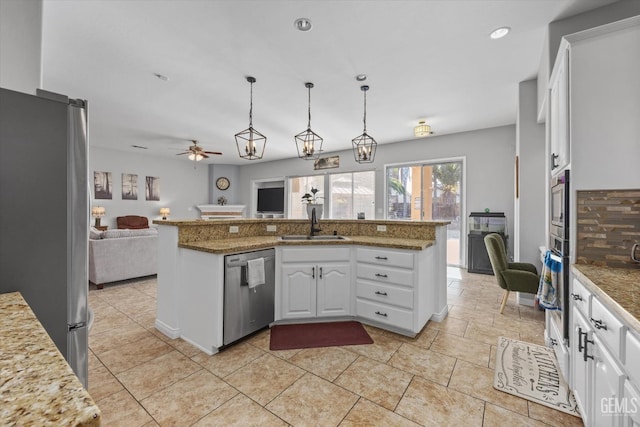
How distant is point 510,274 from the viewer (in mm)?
3029

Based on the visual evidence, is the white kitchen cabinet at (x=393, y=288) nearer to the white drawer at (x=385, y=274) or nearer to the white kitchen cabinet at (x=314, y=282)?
the white drawer at (x=385, y=274)

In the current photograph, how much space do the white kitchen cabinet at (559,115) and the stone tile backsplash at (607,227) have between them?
28 cm

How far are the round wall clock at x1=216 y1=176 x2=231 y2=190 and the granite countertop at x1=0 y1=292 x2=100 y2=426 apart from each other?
910cm

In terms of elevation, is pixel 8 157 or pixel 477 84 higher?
pixel 477 84

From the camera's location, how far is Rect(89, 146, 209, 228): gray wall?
704cm

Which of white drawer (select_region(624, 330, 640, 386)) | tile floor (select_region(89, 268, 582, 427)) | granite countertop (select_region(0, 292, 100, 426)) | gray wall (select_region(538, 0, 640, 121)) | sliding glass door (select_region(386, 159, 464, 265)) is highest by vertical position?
gray wall (select_region(538, 0, 640, 121))

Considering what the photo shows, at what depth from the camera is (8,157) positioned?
3.16ft

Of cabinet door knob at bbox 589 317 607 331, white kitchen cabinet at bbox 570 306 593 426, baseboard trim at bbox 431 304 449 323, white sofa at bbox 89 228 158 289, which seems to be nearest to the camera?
cabinet door knob at bbox 589 317 607 331

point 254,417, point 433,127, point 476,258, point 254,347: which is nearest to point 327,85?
point 433,127

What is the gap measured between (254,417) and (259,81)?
330 cm

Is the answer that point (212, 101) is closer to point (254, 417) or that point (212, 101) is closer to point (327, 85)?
point (327, 85)

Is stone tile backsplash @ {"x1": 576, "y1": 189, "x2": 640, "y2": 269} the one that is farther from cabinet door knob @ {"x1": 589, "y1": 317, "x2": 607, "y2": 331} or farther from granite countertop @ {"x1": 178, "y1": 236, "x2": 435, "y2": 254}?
granite countertop @ {"x1": 178, "y1": 236, "x2": 435, "y2": 254}

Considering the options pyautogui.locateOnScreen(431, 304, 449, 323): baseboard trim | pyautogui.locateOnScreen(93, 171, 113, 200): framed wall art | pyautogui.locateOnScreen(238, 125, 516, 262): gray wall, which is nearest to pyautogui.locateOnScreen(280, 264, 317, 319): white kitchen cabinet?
pyautogui.locateOnScreen(431, 304, 449, 323): baseboard trim

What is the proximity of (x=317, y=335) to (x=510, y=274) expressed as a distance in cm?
219
